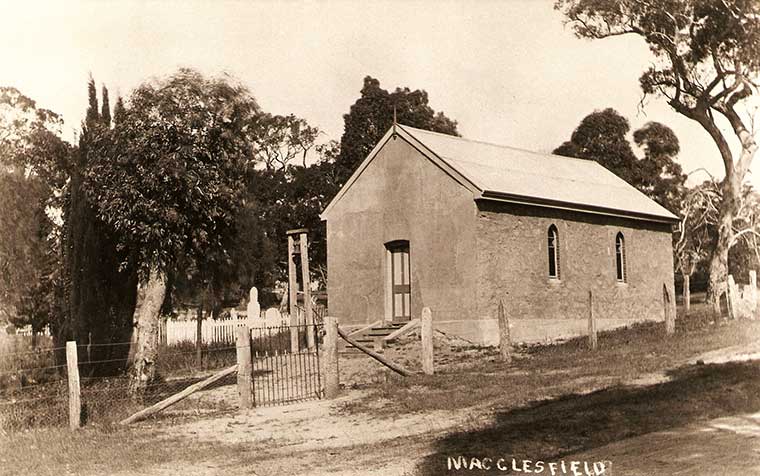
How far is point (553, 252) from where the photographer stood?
24625 mm

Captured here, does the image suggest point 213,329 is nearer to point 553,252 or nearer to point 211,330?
point 211,330

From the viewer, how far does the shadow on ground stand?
940 cm

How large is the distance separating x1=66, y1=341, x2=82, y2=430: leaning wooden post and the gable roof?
12600mm

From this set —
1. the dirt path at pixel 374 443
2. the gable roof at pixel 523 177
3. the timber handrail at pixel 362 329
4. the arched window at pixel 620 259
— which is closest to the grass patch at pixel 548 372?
the dirt path at pixel 374 443

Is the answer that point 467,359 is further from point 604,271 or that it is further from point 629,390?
point 604,271

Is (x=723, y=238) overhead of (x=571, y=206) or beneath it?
beneath

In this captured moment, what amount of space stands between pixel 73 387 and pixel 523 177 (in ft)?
54.4

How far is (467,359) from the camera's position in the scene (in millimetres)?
19234

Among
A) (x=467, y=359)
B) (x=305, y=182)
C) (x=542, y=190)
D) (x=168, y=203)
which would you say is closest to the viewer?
(x=168, y=203)

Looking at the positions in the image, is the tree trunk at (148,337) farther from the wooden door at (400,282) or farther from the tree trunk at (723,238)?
the tree trunk at (723,238)

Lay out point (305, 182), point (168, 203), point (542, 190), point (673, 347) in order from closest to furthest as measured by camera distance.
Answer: point (168, 203), point (673, 347), point (542, 190), point (305, 182)

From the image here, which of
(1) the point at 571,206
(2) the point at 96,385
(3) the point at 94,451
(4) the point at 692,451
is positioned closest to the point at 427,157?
(1) the point at 571,206

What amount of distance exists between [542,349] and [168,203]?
9783 mm

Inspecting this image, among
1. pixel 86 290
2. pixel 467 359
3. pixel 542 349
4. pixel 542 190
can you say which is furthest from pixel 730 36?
pixel 86 290
